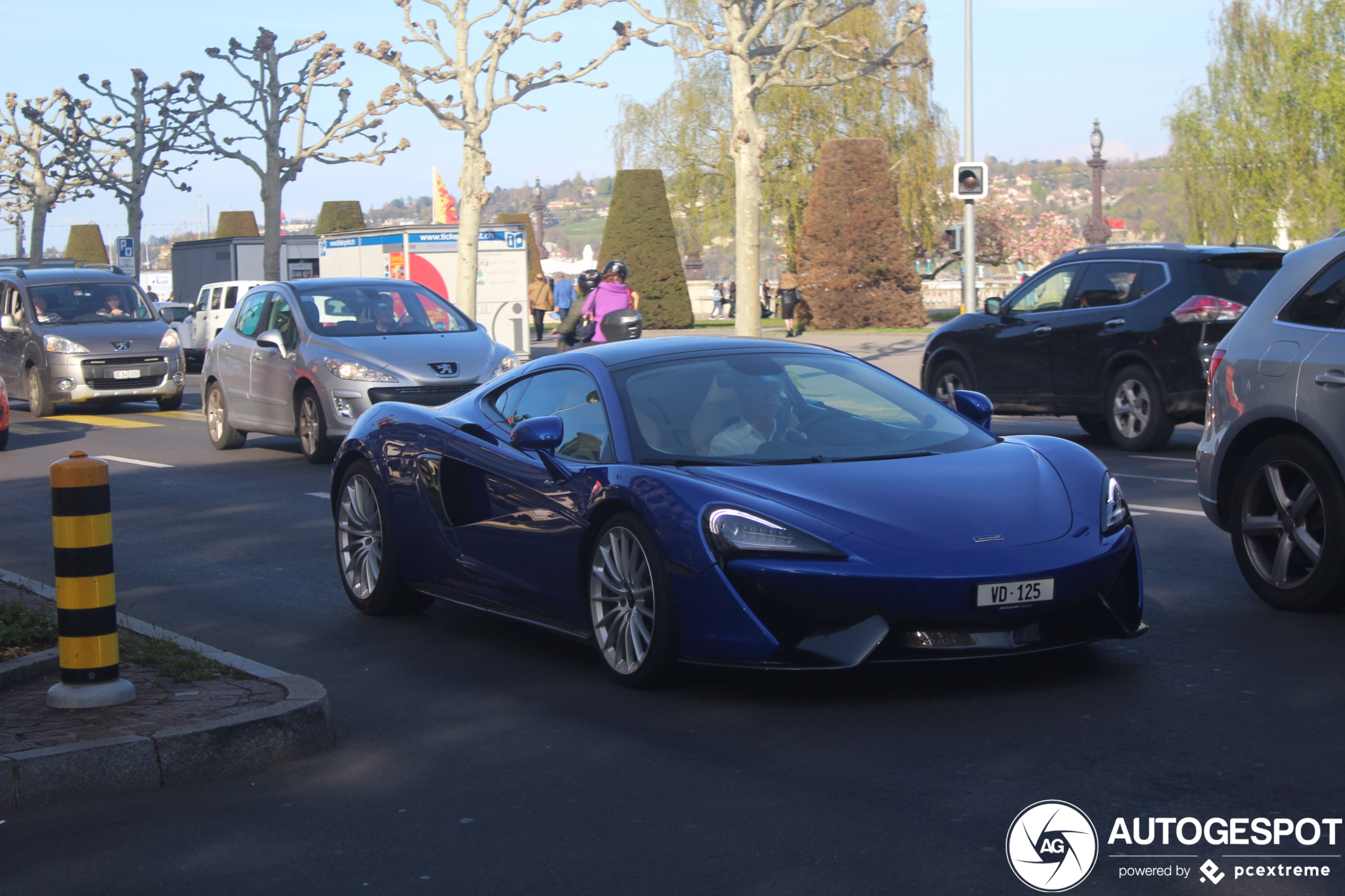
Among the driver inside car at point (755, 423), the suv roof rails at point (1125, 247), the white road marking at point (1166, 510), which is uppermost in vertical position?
the suv roof rails at point (1125, 247)

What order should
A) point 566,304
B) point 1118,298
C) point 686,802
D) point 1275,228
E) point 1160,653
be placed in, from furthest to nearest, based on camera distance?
point 1275,228, point 566,304, point 1118,298, point 1160,653, point 686,802

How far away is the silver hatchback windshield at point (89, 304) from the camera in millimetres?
21594

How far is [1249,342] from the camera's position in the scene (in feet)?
23.4

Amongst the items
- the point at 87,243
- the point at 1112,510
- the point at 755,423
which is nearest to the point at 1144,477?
the point at 1112,510

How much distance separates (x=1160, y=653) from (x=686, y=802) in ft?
8.27

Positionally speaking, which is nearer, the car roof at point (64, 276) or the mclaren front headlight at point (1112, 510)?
the mclaren front headlight at point (1112, 510)

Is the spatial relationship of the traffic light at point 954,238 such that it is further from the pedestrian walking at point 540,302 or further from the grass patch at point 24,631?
the pedestrian walking at point 540,302

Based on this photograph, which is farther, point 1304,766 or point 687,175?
point 687,175

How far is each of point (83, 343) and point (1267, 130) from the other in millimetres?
35652

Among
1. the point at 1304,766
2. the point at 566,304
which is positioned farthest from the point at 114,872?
the point at 566,304

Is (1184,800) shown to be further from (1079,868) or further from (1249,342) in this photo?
(1249,342)

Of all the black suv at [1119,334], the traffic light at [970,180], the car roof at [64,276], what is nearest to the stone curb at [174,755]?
the black suv at [1119,334]

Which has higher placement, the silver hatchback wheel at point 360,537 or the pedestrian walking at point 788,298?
the pedestrian walking at point 788,298

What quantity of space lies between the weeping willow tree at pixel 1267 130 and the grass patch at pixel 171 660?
A: 41.1 metres
